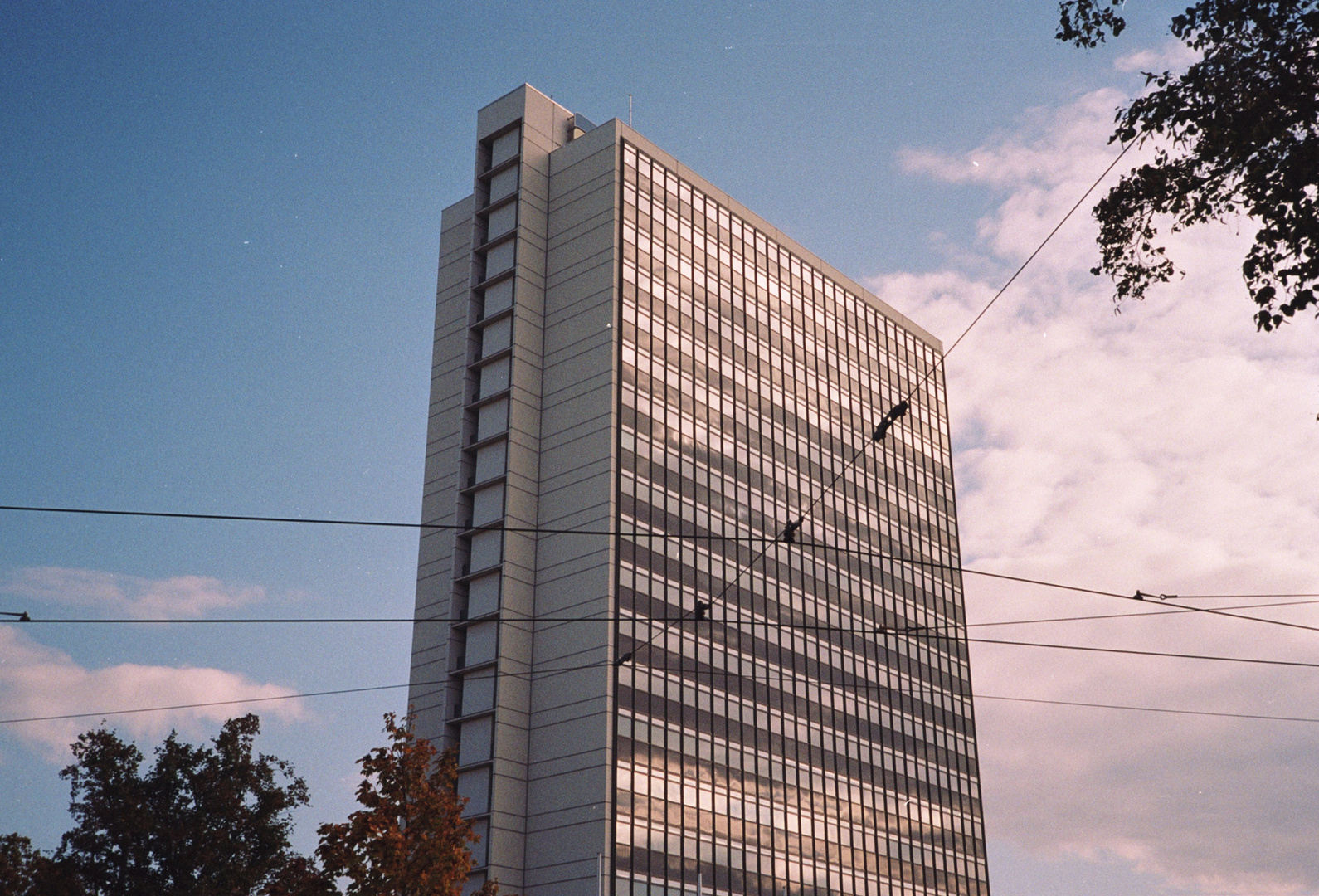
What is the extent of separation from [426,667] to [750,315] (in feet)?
113

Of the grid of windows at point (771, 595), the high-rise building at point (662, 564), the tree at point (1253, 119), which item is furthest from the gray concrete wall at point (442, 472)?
→ the tree at point (1253, 119)

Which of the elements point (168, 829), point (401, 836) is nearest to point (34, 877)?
point (168, 829)

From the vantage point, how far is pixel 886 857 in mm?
92062

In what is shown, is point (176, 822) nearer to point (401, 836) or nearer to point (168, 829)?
point (168, 829)

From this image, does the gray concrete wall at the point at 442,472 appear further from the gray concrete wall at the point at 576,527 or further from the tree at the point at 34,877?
the tree at the point at 34,877

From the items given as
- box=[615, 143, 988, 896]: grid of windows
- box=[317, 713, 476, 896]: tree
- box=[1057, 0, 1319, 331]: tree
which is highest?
box=[615, 143, 988, 896]: grid of windows

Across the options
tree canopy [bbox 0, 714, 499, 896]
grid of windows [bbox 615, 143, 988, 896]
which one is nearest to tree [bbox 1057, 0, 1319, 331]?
tree canopy [bbox 0, 714, 499, 896]

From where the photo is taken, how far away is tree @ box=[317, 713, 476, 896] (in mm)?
31703

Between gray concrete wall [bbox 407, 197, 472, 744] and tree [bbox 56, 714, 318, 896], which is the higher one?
gray concrete wall [bbox 407, 197, 472, 744]

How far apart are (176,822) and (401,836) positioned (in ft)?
78.2

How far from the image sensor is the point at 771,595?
8925cm

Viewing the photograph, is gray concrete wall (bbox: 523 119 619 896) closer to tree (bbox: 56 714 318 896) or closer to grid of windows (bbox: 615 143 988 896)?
grid of windows (bbox: 615 143 988 896)

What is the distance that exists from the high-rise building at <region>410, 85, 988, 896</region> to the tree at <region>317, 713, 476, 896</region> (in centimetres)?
3752

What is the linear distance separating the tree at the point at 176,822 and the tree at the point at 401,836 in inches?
751
